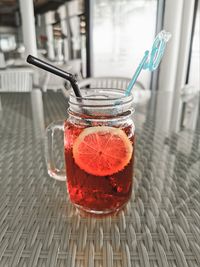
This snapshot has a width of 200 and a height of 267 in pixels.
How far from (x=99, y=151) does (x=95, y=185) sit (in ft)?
0.16

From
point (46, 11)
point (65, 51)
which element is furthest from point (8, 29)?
point (65, 51)

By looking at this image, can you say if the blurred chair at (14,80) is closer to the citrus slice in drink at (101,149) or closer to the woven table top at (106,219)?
the woven table top at (106,219)

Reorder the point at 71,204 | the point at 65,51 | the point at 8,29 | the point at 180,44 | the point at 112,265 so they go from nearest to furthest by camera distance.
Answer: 1. the point at 112,265
2. the point at 71,204
3. the point at 180,44
4. the point at 65,51
5. the point at 8,29

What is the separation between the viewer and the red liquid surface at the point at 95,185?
359 mm

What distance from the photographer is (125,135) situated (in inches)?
14.1

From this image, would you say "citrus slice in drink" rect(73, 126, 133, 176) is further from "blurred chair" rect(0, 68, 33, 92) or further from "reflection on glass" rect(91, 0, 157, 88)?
"reflection on glass" rect(91, 0, 157, 88)

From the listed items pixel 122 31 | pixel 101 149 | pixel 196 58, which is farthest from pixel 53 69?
pixel 122 31

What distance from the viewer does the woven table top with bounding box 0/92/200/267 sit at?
301 millimetres

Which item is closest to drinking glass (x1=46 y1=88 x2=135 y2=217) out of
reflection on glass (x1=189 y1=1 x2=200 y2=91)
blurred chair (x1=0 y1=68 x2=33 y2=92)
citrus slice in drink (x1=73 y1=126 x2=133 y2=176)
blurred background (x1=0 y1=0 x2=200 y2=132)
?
citrus slice in drink (x1=73 y1=126 x2=133 y2=176)

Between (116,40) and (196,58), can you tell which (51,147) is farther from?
(116,40)

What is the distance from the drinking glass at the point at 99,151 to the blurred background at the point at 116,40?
1.90 metres

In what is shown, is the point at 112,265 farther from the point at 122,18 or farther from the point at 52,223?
the point at 122,18

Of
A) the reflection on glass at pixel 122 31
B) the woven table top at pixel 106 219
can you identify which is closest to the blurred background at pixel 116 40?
the reflection on glass at pixel 122 31

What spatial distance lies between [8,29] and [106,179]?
574cm
